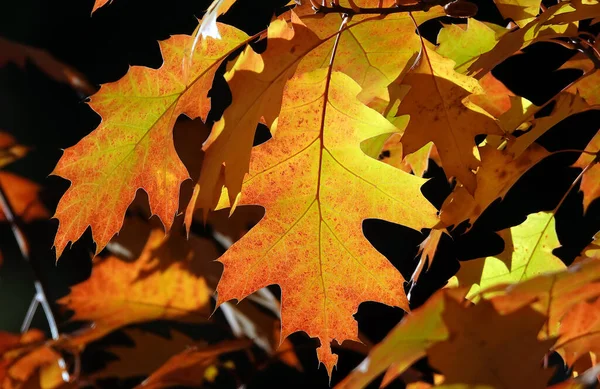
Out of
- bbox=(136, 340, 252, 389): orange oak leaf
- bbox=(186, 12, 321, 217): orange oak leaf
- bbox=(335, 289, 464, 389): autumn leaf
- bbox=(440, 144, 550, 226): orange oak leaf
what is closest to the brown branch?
bbox=(186, 12, 321, 217): orange oak leaf

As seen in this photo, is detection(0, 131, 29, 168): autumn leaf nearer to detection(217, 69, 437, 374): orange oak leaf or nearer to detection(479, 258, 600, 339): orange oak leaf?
detection(217, 69, 437, 374): orange oak leaf

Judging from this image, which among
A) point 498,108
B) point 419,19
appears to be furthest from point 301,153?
point 498,108

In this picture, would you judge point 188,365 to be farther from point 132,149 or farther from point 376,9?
point 376,9

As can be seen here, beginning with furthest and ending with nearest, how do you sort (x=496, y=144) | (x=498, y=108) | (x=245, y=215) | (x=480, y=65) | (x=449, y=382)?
(x=245, y=215) → (x=498, y=108) → (x=496, y=144) → (x=480, y=65) → (x=449, y=382)

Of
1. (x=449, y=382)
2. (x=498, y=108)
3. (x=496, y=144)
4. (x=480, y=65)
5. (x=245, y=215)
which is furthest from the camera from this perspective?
(x=245, y=215)

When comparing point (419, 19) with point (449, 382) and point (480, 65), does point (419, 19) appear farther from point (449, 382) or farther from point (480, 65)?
point (449, 382)

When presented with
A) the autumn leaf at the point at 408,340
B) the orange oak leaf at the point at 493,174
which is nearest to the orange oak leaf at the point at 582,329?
the orange oak leaf at the point at 493,174

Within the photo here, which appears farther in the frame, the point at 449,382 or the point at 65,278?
the point at 65,278
